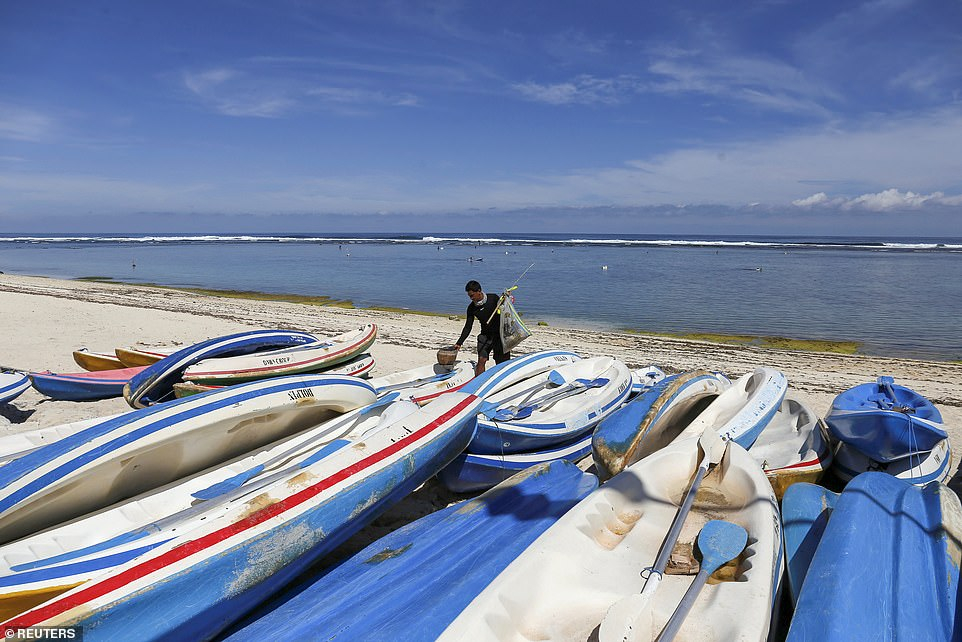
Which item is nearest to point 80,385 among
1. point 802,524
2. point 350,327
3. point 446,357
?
point 446,357

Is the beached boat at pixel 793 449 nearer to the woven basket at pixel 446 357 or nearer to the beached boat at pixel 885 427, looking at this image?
the beached boat at pixel 885 427

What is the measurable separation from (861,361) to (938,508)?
10.6 meters

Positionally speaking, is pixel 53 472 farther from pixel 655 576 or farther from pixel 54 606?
pixel 655 576

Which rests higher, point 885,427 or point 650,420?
point 650,420

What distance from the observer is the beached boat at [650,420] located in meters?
4.52

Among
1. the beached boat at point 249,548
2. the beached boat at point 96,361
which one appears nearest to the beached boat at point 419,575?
the beached boat at point 249,548

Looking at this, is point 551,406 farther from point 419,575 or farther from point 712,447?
point 419,575

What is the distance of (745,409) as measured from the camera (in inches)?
218

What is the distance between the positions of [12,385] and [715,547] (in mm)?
7968

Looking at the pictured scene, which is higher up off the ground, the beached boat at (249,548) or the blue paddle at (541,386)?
the beached boat at (249,548)

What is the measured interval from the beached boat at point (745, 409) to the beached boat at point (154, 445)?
3.26 meters

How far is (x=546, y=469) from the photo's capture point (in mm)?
4738

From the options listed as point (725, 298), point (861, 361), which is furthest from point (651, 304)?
point (861, 361)

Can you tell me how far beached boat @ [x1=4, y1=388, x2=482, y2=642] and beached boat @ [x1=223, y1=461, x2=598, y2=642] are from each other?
184mm
